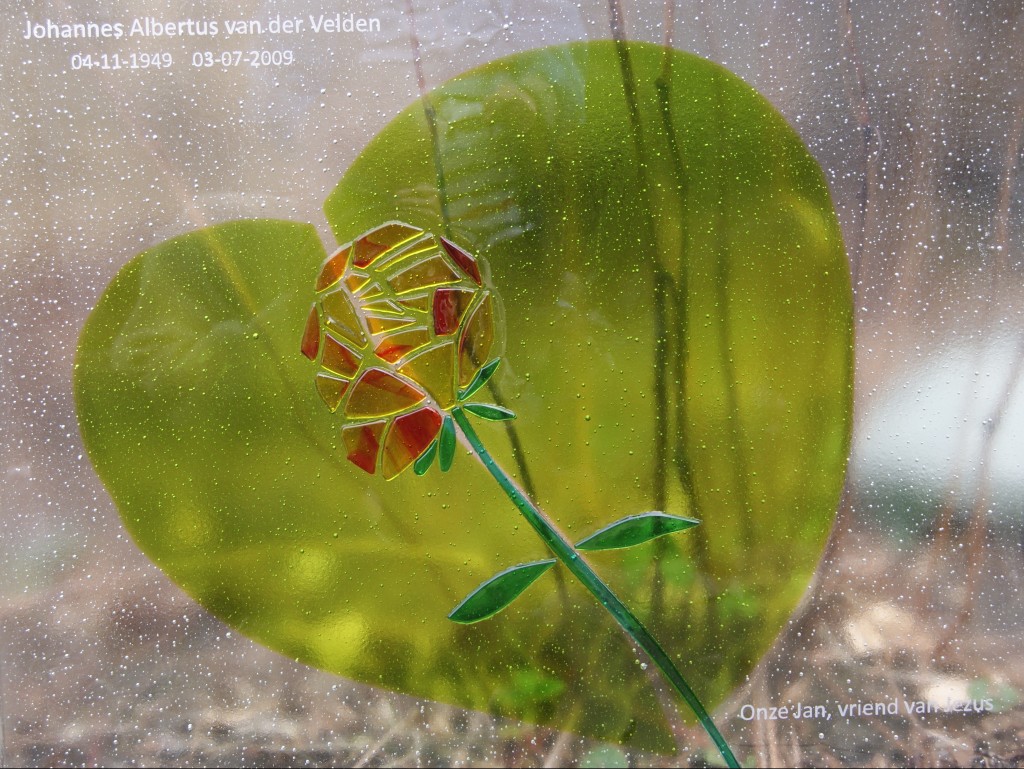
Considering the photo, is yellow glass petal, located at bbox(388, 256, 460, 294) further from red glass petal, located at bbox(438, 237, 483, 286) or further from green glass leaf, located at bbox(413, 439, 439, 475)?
green glass leaf, located at bbox(413, 439, 439, 475)

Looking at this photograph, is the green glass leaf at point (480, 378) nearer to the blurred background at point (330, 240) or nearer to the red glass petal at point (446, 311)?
the red glass petal at point (446, 311)

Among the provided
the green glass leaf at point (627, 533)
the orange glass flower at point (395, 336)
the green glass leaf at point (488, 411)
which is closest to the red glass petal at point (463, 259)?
the orange glass flower at point (395, 336)

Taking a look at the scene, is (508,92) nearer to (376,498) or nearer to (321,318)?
(321,318)

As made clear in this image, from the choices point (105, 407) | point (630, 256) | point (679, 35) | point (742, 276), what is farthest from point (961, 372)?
point (105, 407)

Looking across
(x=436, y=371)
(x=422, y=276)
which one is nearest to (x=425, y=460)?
(x=436, y=371)

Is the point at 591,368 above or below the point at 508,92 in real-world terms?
below

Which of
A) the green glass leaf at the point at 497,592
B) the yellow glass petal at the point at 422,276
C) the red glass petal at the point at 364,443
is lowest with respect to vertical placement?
the green glass leaf at the point at 497,592

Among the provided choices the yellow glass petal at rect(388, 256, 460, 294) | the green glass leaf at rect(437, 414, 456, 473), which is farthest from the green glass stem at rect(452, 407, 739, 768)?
the yellow glass petal at rect(388, 256, 460, 294)

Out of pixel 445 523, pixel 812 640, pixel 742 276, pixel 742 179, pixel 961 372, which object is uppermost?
pixel 742 179
